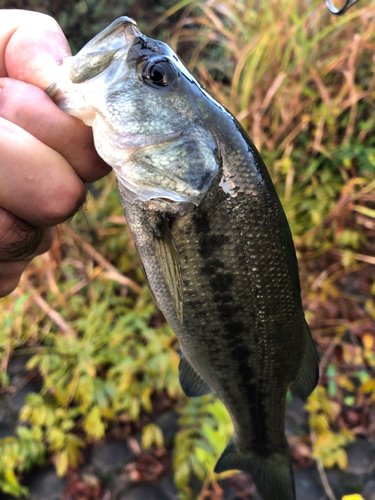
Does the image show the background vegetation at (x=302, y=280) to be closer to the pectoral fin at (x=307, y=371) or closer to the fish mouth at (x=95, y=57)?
the pectoral fin at (x=307, y=371)

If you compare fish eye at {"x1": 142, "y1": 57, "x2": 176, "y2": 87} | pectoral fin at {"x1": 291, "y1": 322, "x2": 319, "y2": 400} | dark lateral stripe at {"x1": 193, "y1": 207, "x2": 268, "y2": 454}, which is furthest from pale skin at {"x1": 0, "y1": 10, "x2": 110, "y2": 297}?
pectoral fin at {"x1": 291, "y1": 322, "x2": 319, "y2": 400}

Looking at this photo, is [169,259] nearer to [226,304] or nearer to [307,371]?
[226,304]

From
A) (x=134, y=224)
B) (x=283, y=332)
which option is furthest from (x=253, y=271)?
(x=134, y=224)

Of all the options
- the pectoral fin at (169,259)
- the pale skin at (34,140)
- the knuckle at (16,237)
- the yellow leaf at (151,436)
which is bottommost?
the yellow leaf at (151,436)

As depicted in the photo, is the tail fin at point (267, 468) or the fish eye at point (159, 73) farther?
the tail fin at point (267, 468)

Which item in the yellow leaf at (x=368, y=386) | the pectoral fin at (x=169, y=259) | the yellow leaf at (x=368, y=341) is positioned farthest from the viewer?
the yellow leaf at (x=368, y=341)

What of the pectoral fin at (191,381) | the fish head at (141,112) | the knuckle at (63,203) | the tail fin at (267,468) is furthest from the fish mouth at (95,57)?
the tail fin at (267,468)

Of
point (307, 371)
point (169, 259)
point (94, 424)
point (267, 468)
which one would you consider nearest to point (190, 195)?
point (169, 259)

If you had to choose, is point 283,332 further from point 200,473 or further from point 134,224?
point 200,473
